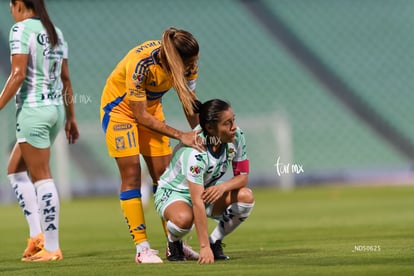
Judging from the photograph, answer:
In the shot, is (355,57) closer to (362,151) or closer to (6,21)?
(362,151)

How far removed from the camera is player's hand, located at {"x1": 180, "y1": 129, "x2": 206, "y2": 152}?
231 inches

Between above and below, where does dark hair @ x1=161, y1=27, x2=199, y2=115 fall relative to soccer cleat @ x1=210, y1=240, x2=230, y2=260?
above

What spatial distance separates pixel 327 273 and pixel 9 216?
9.13 meters

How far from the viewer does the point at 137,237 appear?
6207 millimetres

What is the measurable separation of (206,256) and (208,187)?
561 millimetres

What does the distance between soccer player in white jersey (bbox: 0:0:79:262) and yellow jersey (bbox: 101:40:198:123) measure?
51 cm

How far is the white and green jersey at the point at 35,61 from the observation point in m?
6.54

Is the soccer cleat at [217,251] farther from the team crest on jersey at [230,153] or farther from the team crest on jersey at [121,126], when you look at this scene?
the team crest on jersey at [121,126]

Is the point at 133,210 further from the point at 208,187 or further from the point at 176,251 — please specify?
the point at 208,187

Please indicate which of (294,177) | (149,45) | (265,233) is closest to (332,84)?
(294,177)

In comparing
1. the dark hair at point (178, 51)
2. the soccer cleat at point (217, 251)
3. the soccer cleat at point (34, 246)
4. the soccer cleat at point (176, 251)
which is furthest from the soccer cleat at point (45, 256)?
the dark hair at point (178, 51)

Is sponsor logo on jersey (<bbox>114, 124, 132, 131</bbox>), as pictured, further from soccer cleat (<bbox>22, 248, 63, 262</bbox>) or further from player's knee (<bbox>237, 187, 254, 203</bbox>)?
soccer cleat (<bbox>22, 248, 63, 262</bbox>)

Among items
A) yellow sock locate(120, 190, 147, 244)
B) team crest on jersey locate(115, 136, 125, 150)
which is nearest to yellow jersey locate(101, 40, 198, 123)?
team crest on jersey locate(115, 136, 125, 150)

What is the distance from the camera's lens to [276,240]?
779 centimetres
